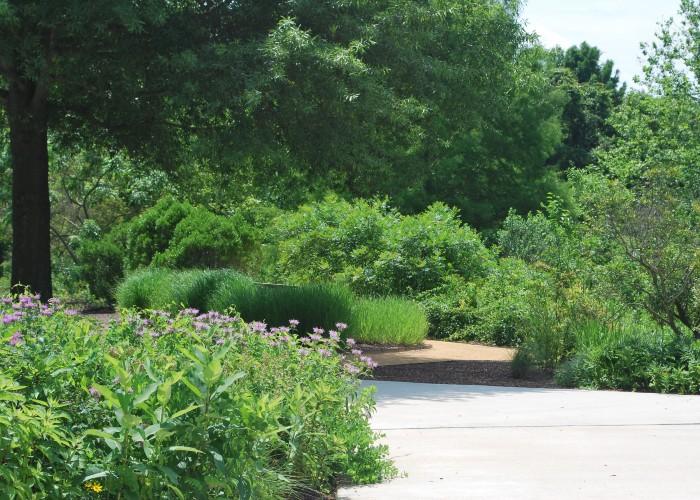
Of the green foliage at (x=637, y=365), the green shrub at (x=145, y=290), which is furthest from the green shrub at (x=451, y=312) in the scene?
the green foliage at (x=637, y=365)

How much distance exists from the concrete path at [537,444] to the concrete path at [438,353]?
2.57m

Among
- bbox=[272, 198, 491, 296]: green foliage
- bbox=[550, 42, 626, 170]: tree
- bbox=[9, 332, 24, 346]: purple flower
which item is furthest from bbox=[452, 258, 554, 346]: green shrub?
→ bbox=[550, 42, 626, 170]: tree

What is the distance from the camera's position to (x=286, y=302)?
472 inches

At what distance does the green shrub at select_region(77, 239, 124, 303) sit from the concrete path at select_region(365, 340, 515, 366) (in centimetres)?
860

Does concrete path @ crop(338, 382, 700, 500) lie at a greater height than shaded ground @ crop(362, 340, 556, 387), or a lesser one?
greater

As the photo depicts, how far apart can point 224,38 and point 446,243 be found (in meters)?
5.88

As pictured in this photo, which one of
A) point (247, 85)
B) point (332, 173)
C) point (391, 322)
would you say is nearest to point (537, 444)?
point (247, 85)

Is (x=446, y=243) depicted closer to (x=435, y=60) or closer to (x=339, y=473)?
(x=435, y=60)

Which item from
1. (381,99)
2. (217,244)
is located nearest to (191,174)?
(217,244)

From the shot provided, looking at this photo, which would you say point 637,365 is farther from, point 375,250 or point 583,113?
point 583,113

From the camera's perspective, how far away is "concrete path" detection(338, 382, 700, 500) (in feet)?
16.6

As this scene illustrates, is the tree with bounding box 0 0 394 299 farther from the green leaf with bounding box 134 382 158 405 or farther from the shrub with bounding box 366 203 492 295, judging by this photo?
the green leaf with bounding box 134 382 158 405

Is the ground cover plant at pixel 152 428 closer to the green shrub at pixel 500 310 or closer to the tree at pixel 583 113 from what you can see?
the green shrub at pixel 500 310

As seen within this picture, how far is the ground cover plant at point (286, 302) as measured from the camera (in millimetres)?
11891
